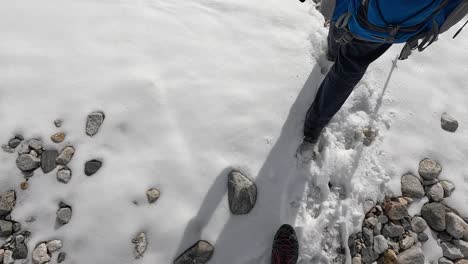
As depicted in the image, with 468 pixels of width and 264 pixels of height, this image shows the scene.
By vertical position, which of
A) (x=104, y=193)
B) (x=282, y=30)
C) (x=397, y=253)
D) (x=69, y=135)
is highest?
(x=282, y=30)

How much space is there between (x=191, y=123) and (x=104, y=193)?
0.82 m

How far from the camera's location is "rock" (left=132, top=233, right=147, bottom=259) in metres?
2.34

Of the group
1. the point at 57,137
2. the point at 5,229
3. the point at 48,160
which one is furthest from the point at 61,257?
the point at 57,137

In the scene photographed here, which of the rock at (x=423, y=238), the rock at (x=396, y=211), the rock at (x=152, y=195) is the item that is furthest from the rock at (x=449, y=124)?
A: the rock at (x=152, y=195)

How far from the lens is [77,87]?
2.71 metres

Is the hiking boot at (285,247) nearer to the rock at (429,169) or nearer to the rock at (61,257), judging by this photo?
the rock at (429,169)

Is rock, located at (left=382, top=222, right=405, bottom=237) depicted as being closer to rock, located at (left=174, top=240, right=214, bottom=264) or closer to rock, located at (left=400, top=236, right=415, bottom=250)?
rock, located at (left=400, top=236, right=415, bottom=250)

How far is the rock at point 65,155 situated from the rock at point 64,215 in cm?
34

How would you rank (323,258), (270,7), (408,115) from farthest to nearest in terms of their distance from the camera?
(270,7) → (408,115) → (323,258)

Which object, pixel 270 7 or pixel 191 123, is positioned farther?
pixel 270 7

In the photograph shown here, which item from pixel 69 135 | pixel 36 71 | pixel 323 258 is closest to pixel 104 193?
pixel 69 135

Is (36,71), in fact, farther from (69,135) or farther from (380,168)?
(380,168)

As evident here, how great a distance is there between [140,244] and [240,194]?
0.77 meters

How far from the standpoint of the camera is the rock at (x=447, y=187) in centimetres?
285
